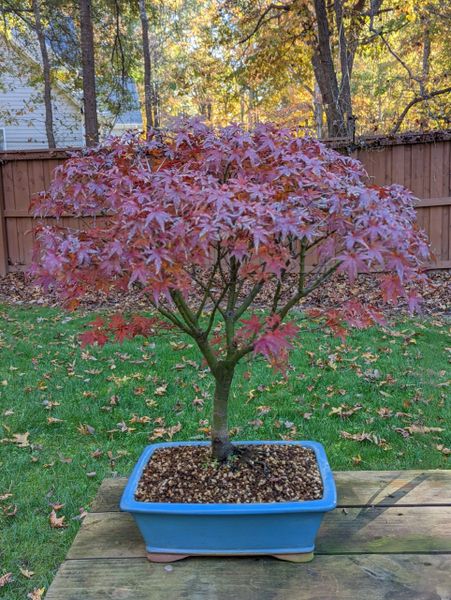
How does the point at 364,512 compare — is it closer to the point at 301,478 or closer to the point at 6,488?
the point at 301,478

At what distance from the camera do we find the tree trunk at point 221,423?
183 centimetres

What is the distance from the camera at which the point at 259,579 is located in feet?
4.65

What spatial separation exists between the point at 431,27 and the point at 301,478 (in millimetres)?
11954

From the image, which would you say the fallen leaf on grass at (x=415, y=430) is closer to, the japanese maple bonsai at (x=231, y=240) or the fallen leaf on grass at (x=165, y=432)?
the fallen leaf on grass at (x=165, y=432)

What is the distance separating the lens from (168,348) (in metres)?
4.93

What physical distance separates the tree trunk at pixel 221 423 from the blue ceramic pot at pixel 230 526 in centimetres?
35

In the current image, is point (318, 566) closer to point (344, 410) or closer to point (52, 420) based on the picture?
point (344, 410)

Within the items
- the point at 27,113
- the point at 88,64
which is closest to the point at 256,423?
the point at 88,64

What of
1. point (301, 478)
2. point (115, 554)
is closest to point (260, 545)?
point (301, 478)

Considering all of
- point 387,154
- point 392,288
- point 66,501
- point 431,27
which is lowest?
point 66,501

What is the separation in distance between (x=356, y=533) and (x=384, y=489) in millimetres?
315

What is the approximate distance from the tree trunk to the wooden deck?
1.17ft

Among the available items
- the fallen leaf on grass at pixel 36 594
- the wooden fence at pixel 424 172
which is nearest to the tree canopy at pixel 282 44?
the wooden fence at pixel 424 172

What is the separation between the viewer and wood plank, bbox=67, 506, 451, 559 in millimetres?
1543
